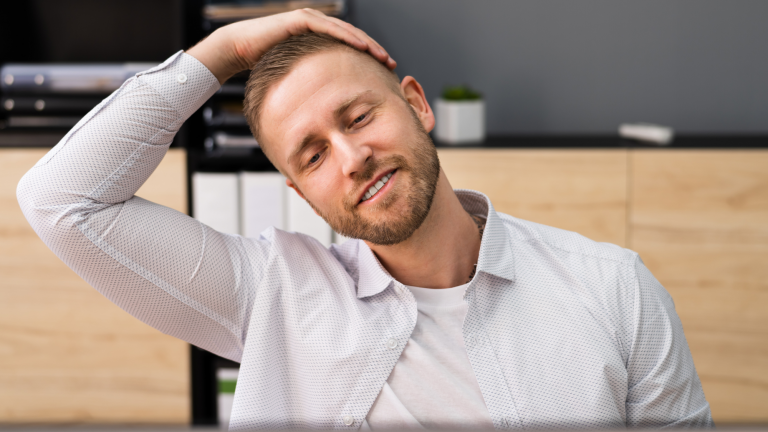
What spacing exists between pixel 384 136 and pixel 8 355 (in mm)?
1698

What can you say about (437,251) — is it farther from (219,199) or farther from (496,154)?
(219,199)

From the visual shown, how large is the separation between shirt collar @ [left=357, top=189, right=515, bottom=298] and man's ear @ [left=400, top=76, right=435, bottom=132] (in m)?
0.20

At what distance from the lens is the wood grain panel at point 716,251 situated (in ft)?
5.94

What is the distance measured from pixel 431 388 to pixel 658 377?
1.16ft

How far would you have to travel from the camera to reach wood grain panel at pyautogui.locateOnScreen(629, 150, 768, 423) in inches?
71.2

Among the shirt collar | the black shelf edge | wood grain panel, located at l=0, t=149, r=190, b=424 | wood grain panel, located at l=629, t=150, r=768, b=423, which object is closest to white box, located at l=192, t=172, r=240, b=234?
wood grain panel, located at l=0, t=149, r=190, b=424

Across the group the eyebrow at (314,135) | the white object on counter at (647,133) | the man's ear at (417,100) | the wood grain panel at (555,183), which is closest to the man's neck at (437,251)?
the man's ear at (417,100)

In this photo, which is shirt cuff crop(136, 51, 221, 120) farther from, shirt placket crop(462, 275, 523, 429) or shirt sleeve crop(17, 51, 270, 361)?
shirt placket crop(462, 275, 523, 429)

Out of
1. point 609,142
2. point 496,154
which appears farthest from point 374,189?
point 609,142

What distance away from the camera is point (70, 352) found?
1.96m

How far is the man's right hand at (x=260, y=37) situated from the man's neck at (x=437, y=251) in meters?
0.30

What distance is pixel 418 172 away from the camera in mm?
975

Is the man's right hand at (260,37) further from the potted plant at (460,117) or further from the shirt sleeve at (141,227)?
the potted plant at (460,117)

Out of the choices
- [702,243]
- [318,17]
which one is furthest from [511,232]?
[702,243]
